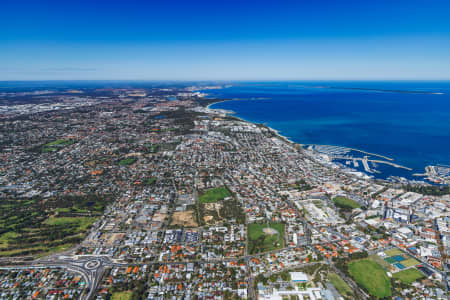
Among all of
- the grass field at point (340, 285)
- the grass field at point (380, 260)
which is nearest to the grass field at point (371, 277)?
the grass field at point (380, 260)

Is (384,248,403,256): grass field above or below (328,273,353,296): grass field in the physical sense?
above

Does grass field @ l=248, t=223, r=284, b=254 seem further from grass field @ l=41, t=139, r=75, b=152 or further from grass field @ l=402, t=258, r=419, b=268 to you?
grass field @ l=41, t=139, r=75, b=152

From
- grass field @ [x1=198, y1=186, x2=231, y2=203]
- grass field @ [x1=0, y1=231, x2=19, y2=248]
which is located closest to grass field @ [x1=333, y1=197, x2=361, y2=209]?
grass field @ [x1=198, y1=186, x2=231, y2=203]

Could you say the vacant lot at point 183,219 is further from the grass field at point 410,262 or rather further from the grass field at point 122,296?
the grass field at point 410,262

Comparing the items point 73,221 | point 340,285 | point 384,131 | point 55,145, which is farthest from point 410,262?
point 55,145

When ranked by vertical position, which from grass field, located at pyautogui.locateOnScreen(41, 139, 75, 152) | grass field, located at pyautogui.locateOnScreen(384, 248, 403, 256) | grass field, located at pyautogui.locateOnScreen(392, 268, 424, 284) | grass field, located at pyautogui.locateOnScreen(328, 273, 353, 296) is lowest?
grass field, located at pyautogui.locateOnScreen(328, 273, 353, 296)

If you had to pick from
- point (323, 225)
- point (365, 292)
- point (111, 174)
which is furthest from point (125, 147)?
point (365, 292)

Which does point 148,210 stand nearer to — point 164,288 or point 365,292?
point 164,288
